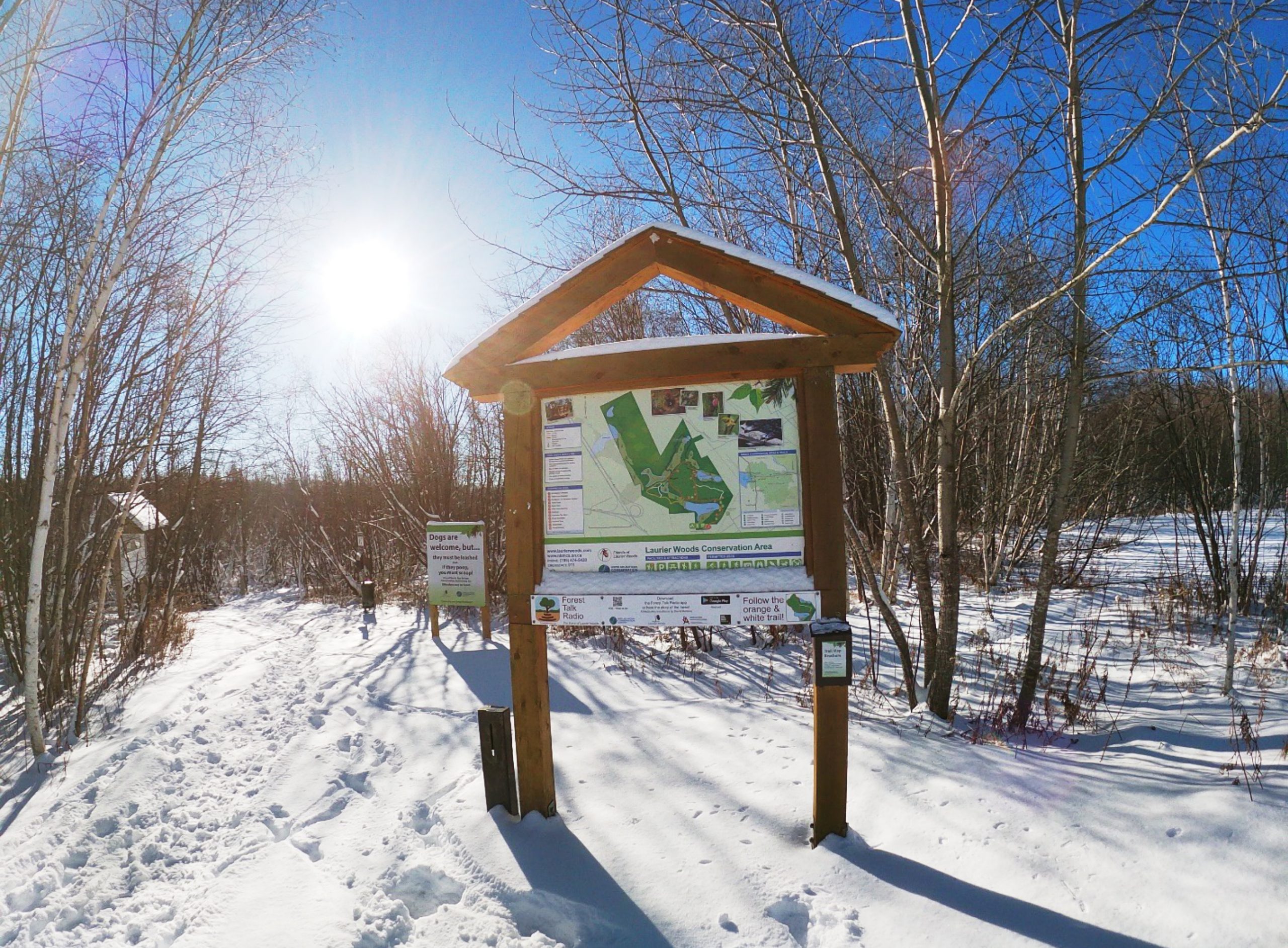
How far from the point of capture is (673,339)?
3355 millimetres

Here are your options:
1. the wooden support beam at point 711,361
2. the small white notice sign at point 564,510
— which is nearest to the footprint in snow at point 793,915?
the small white notice sign at point 564,510

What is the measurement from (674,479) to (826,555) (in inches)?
32.4

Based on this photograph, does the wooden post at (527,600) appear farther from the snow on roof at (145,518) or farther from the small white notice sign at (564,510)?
the snow on roof at (145,518)

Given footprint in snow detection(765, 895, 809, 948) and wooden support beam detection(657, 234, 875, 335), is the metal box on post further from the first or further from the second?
wooden support beam detection(657, 234, 875, 335)

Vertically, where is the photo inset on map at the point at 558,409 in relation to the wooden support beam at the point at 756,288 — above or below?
below

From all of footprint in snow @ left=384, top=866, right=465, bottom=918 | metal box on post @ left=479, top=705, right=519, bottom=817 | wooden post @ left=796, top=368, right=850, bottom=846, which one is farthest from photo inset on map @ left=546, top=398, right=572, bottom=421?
footprint in snow @ left=384, top=866, right=465, bottom=918

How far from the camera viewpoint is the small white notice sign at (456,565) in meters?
8.59

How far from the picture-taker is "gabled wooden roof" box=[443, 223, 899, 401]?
3.20 metres

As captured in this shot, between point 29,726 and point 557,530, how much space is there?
422cm

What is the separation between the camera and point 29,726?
4.60 meters

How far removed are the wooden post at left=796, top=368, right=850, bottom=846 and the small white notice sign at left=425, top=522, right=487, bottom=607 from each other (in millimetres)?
6102

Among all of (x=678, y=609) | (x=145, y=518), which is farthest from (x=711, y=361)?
(x=145, y=518)

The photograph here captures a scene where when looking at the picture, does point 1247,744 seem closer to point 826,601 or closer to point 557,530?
point 826,601

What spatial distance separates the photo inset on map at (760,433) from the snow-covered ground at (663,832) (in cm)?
191
